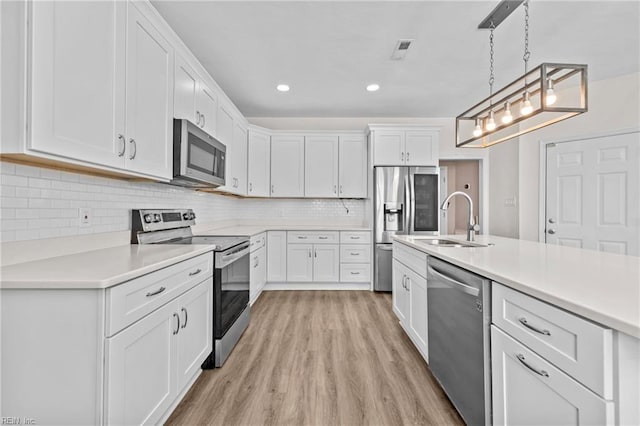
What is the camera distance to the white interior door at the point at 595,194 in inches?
134

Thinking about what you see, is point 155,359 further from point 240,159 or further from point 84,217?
point 240,159

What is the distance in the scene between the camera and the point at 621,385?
2.52 feet

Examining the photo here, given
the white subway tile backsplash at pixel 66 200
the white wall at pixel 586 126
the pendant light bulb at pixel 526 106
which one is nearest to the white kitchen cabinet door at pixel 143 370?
the white subway tile backsplash at pixel 66 200

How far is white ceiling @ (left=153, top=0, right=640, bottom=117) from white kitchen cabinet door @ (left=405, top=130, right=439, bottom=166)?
55 cm

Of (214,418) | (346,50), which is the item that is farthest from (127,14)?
(214,418)

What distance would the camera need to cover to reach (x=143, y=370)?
1.32 m

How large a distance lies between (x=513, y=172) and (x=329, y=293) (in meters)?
3.15

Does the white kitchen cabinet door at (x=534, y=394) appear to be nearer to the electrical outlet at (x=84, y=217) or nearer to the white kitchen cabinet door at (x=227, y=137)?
the electrical outlet at (x=84, y=217)

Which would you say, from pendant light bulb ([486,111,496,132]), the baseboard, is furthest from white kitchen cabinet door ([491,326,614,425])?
the baseboard

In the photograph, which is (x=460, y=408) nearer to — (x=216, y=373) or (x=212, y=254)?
(x=216, y=373)

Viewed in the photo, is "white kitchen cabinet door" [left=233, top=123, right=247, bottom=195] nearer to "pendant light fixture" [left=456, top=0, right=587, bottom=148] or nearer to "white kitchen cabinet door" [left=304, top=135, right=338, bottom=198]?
"white kitchen cabinet door" [left=304, top=135, right=338, bottom=198]

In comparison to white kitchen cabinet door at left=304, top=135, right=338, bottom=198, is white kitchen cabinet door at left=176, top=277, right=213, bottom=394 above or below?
below

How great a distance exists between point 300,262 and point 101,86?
321 cm

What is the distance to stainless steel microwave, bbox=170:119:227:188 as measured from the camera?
223cm
